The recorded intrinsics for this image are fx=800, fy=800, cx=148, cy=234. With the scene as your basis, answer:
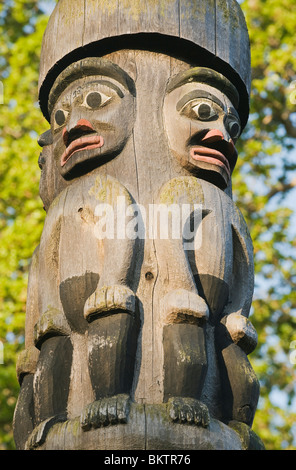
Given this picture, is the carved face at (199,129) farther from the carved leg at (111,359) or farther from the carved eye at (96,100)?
the carved leg at (111,359)

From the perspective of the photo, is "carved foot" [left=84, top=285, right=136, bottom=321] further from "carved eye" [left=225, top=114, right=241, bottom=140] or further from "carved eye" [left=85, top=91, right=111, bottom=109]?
"carved eye" [left=225, top=114, right=241, bottom=140]

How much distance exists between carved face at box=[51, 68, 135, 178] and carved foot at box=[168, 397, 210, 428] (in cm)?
142

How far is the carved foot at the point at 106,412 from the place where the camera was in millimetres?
3318

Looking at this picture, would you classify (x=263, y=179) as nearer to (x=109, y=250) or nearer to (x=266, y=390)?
(x=266, y=390)

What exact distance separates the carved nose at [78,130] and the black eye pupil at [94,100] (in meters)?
0.11

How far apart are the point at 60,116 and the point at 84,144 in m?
0.33

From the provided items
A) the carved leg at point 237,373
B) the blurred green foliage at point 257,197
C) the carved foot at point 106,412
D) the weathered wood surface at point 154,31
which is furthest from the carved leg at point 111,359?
the blurred green foliage at point 257,197

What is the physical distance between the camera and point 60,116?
449 centimetres

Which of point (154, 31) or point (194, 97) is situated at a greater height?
point (154, 31)

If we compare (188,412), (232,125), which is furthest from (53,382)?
(232,125)

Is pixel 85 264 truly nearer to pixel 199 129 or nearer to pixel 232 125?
pixel 199 129

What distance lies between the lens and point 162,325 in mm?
3719

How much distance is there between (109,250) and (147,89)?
107 centimetres

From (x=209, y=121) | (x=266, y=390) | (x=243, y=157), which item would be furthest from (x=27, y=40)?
(x=209, y=121)
